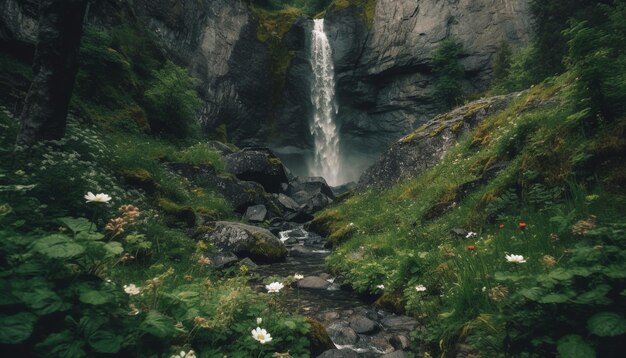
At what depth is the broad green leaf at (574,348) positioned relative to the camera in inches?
71.3

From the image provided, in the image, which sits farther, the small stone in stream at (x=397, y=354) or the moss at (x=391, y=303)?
the moss at (x=391, y=303)

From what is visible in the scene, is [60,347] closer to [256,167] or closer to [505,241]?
[505,241]

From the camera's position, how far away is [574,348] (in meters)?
1.85

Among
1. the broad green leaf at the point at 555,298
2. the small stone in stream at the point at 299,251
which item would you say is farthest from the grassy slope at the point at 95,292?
the small stone in stream at the point at 299,251

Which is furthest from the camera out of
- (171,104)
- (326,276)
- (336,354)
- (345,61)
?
(345,61)

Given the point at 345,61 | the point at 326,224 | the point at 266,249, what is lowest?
the point at 326,224

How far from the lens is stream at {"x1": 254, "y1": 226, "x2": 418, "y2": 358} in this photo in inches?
160

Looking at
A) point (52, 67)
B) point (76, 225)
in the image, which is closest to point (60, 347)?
point (76, 225)

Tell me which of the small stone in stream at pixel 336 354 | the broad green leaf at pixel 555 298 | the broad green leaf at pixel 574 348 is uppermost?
the broad green leaf at pixel 555 298

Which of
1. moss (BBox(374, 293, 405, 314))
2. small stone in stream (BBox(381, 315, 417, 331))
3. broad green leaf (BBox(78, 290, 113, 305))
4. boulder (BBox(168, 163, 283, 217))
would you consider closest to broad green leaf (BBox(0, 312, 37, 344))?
broad green leaf (BBox(78, 290, 113, 305))

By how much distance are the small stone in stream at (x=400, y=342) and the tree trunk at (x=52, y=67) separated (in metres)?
6.79

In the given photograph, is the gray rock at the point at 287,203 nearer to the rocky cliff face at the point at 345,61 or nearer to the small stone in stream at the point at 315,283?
the small stone in stream at the point at 315,283

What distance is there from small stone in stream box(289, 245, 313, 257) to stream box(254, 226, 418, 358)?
1.77 m

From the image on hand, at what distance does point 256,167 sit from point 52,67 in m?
13.3
